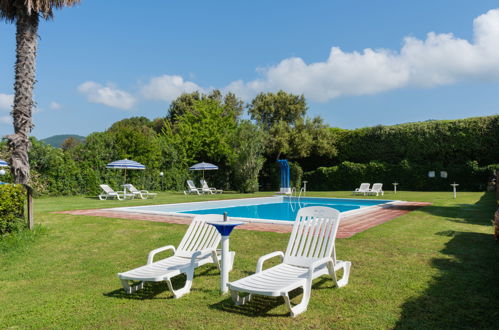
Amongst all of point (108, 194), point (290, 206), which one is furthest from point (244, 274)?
point (108, 194)

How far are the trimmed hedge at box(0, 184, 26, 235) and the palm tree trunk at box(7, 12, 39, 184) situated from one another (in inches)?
106

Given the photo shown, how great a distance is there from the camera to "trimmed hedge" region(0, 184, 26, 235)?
7.52m

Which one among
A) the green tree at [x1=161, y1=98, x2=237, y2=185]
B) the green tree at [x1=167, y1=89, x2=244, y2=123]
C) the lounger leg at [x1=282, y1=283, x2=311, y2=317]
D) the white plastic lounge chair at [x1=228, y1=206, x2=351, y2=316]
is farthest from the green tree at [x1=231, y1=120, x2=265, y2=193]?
the green tree at [x1=167, y1=89, x2=244, y2=123]

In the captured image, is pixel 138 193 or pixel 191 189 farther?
pixel 191 189

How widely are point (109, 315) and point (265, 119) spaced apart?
110 ft

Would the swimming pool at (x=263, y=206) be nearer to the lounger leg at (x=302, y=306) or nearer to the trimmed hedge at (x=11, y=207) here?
the trimmed hedge at (x=11, y=207)

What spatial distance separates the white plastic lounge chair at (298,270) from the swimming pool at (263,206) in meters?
Result: 8.77

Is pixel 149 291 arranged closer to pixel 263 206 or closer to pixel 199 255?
pixel 199 255

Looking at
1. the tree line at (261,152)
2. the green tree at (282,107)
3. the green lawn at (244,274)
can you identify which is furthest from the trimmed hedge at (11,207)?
the green tree at (282,107)

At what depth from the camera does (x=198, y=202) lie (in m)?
17.3

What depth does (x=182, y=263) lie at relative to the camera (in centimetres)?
491

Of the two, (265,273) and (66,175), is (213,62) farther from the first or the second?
(265,273)

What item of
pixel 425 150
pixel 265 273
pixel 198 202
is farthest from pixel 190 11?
pixel 425 150

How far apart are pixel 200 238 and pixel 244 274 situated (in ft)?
2.72
